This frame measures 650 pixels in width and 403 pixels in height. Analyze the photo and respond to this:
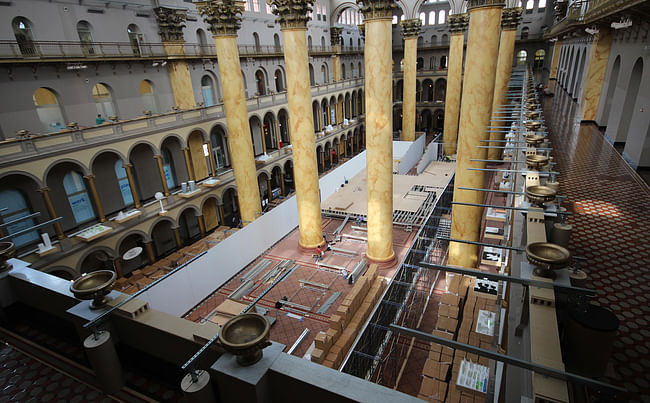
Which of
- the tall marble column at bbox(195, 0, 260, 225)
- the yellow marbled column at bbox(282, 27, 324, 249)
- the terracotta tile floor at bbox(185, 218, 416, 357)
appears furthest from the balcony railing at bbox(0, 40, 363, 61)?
the terracotta tile floor at bbox(185, 218, 416, 357)

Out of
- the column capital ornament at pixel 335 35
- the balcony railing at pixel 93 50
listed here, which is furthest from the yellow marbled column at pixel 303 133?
the column capital ornament at pixel 335 35

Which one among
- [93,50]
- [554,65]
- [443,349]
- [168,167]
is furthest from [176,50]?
[554,65]

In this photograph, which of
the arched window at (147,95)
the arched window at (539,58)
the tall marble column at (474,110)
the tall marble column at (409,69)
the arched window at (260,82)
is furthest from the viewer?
the arched window at (539,58)

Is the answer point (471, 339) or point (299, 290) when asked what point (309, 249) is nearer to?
point (299, 290)

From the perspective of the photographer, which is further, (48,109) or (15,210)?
(48,109)

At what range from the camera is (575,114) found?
60.5ft

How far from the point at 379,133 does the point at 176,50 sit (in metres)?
14.5

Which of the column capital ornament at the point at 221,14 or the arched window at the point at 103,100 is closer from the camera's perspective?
the column capital ornament at the point at 221,14

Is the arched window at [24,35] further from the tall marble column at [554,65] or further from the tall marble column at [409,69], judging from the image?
the tall marble column at [554,65]

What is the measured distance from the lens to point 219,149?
71.1ft

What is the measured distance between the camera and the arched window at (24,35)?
1351 cm

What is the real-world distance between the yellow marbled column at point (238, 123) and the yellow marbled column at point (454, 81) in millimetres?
14312

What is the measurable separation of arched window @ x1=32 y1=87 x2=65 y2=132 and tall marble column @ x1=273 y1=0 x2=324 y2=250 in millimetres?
10341

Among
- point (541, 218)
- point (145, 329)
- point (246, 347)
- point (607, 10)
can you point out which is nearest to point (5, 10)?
point (145, 329)
